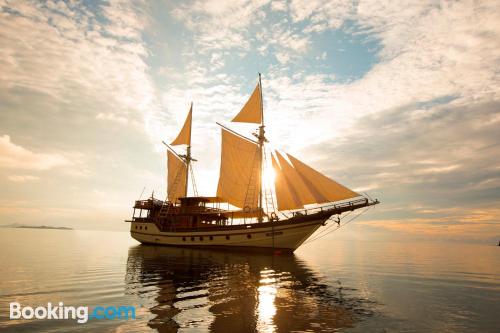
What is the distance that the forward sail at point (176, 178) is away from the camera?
2237 inches

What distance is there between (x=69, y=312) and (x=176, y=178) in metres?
48.2

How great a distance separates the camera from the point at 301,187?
32.8 m

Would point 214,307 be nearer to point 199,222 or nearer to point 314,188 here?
point 314,188

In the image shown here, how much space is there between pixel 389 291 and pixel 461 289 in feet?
20.1

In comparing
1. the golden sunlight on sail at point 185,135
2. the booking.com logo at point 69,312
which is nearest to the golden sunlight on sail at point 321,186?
the booking.com logo at point 69,312

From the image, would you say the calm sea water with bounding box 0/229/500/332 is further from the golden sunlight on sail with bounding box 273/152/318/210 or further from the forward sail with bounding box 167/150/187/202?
the forward sail with bounding box 167/150/187/202

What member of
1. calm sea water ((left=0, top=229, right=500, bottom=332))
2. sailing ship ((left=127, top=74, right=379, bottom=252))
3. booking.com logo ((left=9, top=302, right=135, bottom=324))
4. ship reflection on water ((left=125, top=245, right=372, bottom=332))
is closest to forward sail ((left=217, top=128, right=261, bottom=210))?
sailing ship ((left=127, top=74, right=379, bottom=252))

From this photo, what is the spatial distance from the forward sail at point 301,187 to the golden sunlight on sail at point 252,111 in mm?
10685

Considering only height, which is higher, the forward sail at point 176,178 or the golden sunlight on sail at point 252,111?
the golden sunlight on sail at point 252,111

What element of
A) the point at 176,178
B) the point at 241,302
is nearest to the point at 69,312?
the point at 241,302

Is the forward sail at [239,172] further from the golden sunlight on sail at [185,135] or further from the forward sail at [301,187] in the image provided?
the golden sunlight on sail at [185,135]

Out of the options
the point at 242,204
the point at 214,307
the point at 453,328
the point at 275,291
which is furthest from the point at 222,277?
the point at 242,204

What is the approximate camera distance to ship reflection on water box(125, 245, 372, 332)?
32.4 feet

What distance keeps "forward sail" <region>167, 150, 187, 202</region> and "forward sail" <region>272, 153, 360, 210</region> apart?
26292mm
